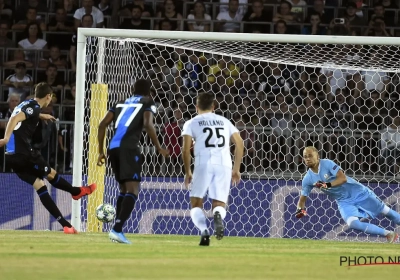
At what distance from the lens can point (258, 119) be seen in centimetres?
1675

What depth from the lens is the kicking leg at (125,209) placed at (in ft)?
36.9

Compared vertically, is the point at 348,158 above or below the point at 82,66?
below

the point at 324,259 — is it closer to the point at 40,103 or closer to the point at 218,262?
the point at 218,262

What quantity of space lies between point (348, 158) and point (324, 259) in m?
6.09

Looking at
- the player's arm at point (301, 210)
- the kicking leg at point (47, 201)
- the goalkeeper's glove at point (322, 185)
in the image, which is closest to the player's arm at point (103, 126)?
the kicking leg at point (47, 201)

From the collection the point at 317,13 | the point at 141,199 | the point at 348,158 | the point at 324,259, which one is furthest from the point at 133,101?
the point at 317,13

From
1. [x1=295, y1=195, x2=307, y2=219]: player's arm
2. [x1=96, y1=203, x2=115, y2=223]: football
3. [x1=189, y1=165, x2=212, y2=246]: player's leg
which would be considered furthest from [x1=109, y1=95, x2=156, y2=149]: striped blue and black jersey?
[x1=295, y1=195, x2=307, y2=219]: player's arm

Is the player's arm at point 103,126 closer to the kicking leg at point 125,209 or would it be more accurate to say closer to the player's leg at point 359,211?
the kicking leg at point 125,209

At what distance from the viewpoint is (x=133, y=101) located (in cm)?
1160

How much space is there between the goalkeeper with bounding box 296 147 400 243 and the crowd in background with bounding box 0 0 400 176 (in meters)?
1.53

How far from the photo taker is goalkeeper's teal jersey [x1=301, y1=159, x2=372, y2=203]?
14.3 m

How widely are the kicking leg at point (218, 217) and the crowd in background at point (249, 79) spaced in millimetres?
4513

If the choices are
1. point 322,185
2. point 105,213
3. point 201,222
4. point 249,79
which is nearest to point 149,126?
point 201,222

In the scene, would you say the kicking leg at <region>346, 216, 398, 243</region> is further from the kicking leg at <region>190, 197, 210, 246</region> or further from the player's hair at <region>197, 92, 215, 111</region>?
the player's hair at <region>197, 92, 215, 111</region>
